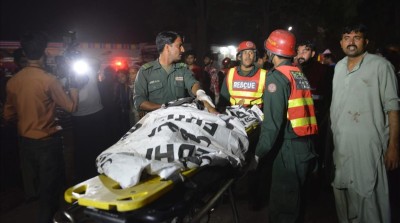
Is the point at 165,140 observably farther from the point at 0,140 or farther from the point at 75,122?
the point at 0,140

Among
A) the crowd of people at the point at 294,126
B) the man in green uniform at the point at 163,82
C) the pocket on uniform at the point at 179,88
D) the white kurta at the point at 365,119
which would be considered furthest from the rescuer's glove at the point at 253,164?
the pocket on uniform at the point at 179,88

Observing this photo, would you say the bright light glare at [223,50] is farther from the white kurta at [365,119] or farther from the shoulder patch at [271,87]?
the shoulder patch at [271,87]

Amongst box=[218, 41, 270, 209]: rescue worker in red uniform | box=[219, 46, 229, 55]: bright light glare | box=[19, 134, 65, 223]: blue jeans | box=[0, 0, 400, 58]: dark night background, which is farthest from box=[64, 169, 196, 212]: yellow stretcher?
box=[219, 46, 229, 55]: bright light glare

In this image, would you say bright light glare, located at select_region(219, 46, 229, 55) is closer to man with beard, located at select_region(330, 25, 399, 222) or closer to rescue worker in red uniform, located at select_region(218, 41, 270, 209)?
rescue worker in red uniform, located at select_region(218, 41, 270, 209)

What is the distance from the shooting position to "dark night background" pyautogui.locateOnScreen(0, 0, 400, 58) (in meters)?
Result: 17.5

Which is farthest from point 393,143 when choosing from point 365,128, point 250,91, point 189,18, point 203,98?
point 189,18

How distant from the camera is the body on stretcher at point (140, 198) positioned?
5.69 ft

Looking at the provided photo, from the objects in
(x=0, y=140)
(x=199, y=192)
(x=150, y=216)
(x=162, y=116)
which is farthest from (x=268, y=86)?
(x=0, y=140)

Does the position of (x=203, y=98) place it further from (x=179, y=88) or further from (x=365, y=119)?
(x=365, y=119)

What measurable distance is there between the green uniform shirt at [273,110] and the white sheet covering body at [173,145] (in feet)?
0.63

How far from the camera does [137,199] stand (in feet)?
5.66

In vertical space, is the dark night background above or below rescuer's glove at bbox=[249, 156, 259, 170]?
above

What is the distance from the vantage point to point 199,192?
210 centimetres

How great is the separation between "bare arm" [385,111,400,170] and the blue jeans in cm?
310
